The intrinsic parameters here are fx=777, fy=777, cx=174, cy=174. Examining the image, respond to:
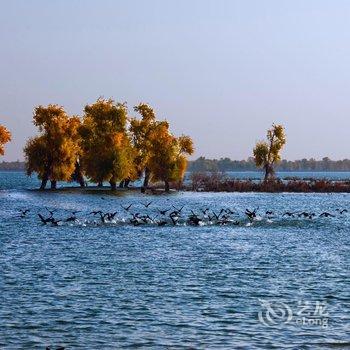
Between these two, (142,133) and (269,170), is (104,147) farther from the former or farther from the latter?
(269,170)

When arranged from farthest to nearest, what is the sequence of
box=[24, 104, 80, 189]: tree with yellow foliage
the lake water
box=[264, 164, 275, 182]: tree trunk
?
box=[264, 164, 275, 182]: tree trunk, box=[24, 104, 80, 189]: tree with yellow foliage, the lake water

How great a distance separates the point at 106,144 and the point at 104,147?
3.43 feet

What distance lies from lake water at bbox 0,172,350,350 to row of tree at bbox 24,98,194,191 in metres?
67.2

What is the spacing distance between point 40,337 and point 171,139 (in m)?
109

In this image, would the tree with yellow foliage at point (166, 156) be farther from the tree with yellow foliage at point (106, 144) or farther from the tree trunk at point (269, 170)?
the tree trunk at point (269, 170)

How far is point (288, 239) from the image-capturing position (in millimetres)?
52438

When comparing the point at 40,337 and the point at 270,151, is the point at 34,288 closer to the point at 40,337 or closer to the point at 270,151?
the point at 40,337

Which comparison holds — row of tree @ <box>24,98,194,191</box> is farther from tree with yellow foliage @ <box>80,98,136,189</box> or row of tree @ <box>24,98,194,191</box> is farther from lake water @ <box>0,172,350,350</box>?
lake water @ <box>0,172,350,350</box>

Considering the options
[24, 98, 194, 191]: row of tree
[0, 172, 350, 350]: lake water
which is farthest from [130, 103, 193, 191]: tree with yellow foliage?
[0, 172, 350, 350]: lake water

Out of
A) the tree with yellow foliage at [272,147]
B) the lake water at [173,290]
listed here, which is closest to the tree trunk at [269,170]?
the tree with yellow foliage at [272,147]

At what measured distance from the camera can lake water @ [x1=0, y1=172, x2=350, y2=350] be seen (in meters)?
22.3

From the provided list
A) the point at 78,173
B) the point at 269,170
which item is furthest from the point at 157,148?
the point at 269,170

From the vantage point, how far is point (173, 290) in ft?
97.0

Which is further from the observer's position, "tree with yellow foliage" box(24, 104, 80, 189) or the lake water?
"tree with yellow foliage" box(24, 104, 80, 189)
